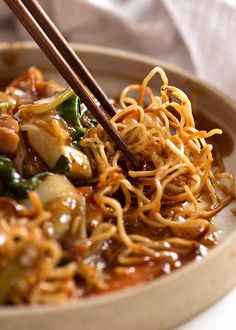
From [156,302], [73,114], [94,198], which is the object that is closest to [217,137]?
[73,114]

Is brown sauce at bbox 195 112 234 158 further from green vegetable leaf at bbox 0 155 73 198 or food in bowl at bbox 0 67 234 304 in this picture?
green vegetable leaf at bbox 0 155 73 198

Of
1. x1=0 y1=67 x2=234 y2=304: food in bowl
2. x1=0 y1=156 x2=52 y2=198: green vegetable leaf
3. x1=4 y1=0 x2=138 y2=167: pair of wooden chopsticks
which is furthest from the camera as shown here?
x1=4 y1=0 x2=138 y2=167: pair of wooden chopsticks

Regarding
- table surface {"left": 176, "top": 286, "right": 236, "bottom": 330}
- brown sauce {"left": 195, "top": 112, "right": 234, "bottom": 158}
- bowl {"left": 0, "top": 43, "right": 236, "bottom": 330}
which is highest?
bowl {"left": 0, "top": 43, "right": 236, "bottom": 330}

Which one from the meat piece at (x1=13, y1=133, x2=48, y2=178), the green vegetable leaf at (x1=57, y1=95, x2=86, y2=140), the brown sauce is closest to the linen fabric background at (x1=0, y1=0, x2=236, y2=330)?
the brown sauce

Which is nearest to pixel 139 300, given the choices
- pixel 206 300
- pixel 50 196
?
pixel 206 300

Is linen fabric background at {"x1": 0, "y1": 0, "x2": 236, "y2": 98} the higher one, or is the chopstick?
the chopstick

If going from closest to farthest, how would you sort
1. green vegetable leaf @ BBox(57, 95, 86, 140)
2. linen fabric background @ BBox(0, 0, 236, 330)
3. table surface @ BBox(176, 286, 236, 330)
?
table surface @ BBox(176, 286, 236, 330) < green vegetable leaf @ BBox(57, 95, 86, 140) < linen fabric background @ BBox(0, 0, 236, 330)

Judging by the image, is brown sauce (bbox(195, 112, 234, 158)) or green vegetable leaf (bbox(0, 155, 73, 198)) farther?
brown sauce (bbox(195, 112, 234, 158))
